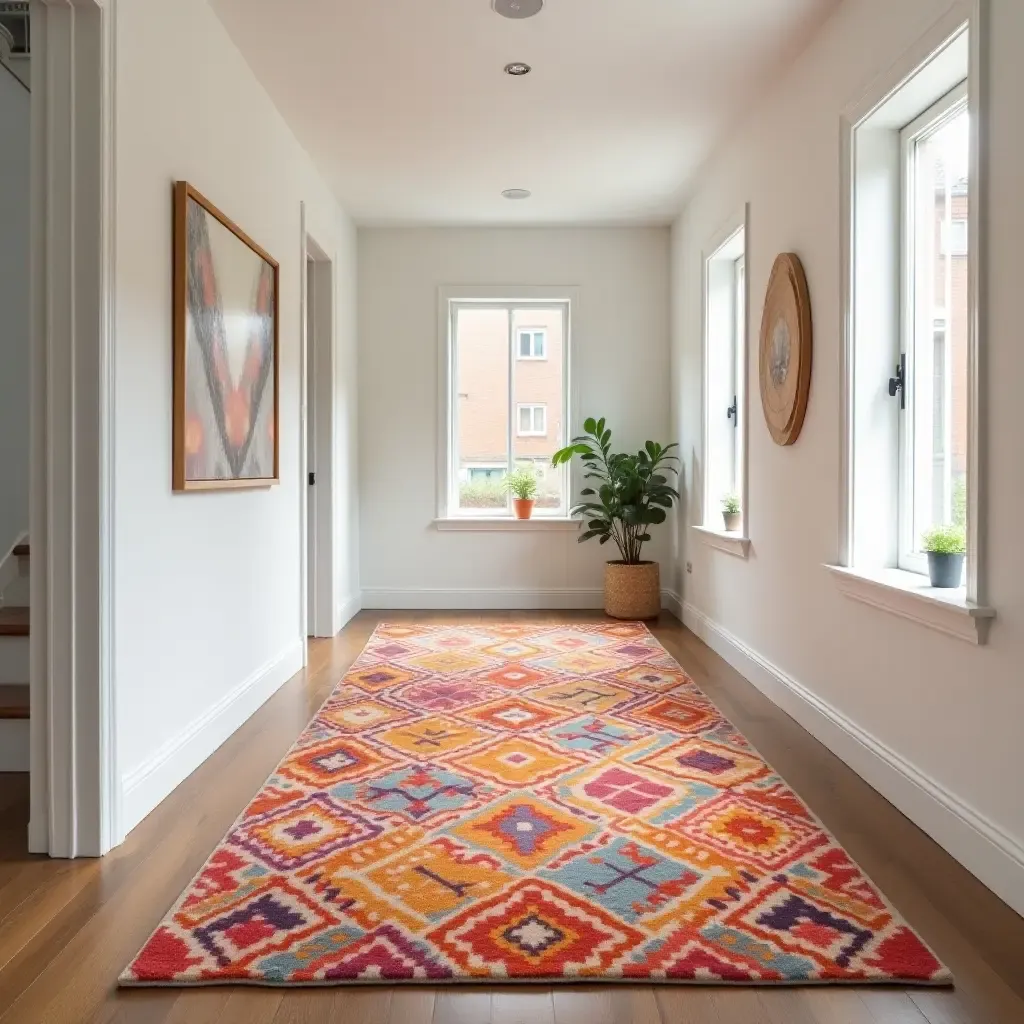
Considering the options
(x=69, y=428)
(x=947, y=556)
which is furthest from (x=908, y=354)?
(x=69, y=428)

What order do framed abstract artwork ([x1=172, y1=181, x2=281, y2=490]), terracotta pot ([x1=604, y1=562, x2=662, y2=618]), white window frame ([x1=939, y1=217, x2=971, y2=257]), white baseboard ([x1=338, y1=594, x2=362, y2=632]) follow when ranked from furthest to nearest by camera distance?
terracotta pot ([x1=604, y1=562, x2=662, y2=618])
white baseboard ([x1=338, y1=594, x2=362, y2=632])
framed abstract artwork ([x1=172, y1=181, x2=281, y2=490])
white window frame ([x1=939, y1=217, x2=971, y2=257])

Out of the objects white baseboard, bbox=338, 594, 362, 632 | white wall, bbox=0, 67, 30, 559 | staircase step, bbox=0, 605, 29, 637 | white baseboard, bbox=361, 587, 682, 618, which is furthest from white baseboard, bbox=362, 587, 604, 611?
staircase step, bbox=0, 605, 29, 637

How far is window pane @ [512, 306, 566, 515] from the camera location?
20.7 ft

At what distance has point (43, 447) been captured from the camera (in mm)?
2230

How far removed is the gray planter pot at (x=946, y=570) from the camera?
8.09 feet

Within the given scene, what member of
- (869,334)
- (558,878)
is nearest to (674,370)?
(869,334)

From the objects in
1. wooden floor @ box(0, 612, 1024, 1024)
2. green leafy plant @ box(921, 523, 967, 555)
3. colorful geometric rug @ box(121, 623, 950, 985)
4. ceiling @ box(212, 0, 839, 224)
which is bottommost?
wooden floor @ box(0, 612, 1024, 1024)

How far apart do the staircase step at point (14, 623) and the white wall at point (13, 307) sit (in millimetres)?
627

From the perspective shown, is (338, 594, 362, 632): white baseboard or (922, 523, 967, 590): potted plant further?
(338, 594, 362, 632): white baseboard

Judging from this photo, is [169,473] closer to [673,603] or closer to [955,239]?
[955,239]

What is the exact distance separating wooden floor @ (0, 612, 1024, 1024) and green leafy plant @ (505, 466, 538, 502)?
3.62m

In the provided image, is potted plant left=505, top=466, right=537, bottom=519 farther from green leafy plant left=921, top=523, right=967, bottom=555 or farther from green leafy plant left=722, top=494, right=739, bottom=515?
green leafy plant left=921, top=523, right=967, bottom=555

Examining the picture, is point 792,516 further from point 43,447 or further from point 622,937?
point 43,447

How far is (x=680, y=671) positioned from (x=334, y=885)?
2564mm
